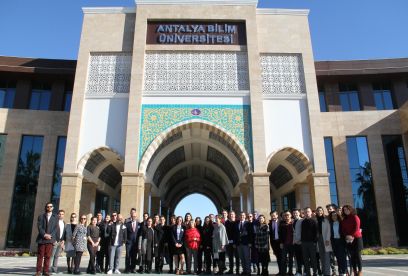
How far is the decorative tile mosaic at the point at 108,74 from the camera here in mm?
15148

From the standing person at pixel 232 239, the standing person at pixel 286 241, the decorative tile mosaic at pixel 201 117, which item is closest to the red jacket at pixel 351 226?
the standing person at pixel 286 241

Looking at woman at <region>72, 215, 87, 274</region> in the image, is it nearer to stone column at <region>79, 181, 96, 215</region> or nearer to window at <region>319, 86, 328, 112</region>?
stone column at <region>79, 181, 96, 215</region>

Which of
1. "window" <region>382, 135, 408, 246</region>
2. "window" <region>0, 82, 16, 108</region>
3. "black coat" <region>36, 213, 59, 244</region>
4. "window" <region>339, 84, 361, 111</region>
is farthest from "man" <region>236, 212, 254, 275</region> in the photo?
"window" <region>0, 82, 16, 108</region>

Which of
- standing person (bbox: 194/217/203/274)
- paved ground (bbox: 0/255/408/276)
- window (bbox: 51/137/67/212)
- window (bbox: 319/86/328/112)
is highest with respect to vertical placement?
window (bbox: 319/86/328/112)

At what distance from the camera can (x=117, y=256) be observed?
804 centimetres

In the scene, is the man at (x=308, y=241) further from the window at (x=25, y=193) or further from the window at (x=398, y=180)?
the window at (x=25, y=193)

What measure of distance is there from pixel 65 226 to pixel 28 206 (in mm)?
9960

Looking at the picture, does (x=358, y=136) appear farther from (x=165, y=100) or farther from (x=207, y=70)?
(x=165, y=100)

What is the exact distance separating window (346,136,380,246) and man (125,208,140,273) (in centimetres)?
1192

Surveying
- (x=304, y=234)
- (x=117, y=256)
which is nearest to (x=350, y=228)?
(x=304, y=234)

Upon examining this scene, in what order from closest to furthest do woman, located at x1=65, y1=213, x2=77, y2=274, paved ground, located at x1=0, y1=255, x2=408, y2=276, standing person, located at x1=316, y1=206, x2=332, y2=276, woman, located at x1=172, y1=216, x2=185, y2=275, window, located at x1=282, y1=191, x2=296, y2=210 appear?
standing person, located at x1=316, y1=206, x2=332, y2=276, paved ground, located at x1=0, y1=255, x2=408, y2=276, woman, located at x1=65, y1=213, x2=77, y2=274, woman, located at x1=172, y1=216, x2=185, y2=275, window, located at x1=282, y1=191, x2=296, y2=210

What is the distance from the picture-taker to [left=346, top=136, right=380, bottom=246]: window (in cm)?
1616

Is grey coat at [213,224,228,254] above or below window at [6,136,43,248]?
below

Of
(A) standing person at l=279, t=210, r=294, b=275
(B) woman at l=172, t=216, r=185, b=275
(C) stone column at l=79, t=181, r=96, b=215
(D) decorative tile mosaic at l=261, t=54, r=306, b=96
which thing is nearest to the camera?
(A) standing person at l=279, t=210, r=294, b=275
